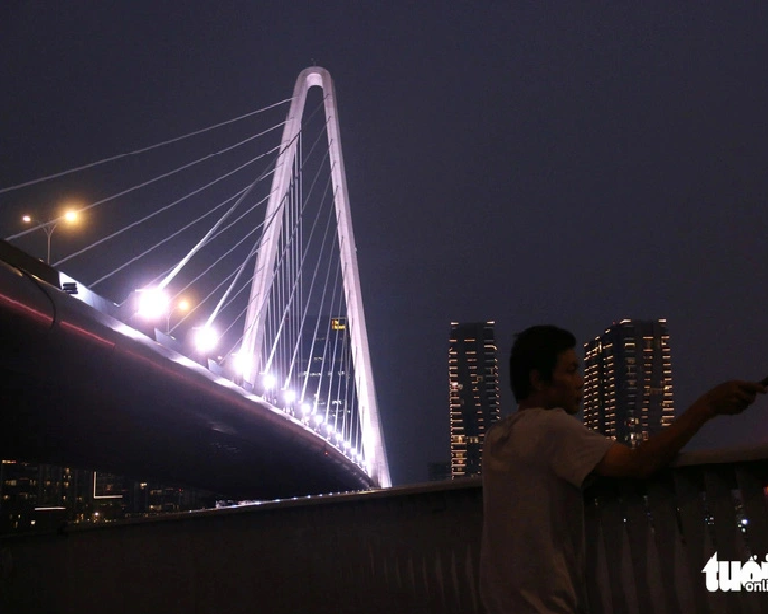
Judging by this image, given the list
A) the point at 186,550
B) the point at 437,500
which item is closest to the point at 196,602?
the point at 186,550

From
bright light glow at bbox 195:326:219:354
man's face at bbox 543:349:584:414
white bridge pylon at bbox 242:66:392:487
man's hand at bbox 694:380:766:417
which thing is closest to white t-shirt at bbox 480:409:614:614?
man's face at bbox 543:349:584:414

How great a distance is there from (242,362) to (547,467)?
1134 inches

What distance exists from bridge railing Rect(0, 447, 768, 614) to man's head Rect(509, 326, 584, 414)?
46cm

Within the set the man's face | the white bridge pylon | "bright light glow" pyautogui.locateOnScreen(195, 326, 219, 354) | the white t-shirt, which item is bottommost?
the white t-shirt

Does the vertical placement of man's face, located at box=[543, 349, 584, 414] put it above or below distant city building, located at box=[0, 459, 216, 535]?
below

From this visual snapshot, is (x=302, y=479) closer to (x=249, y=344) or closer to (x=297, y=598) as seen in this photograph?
(x=249, y=344)

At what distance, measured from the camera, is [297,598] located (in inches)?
271

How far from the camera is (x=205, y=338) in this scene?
79.5ft

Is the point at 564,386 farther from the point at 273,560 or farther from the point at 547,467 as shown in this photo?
the point at 273,560

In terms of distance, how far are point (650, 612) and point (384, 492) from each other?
260 cm

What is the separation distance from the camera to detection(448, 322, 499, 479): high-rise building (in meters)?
174

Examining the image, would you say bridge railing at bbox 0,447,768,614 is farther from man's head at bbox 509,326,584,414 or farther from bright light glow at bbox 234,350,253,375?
bright light glow at bbox 234,350,253,375

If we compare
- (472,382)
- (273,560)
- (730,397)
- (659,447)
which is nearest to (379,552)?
(273,560)

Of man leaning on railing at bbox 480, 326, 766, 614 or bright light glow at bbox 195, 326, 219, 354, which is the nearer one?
man leaning on railing at bbox 480, 326, 766, 614
